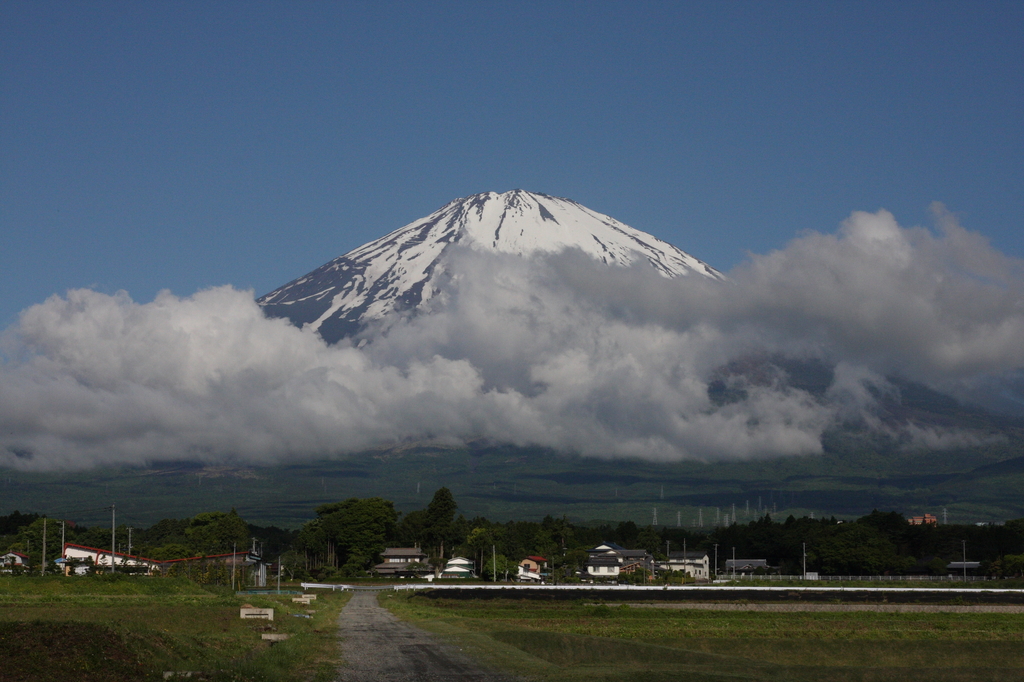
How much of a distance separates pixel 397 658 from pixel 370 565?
311 ft

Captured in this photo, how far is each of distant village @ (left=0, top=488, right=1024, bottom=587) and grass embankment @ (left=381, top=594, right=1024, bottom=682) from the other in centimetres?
4514

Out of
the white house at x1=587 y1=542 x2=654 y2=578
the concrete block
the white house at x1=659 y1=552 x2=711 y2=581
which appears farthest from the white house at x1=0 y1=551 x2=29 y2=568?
the white house at x1=659 y1=552 x2=711 y2=581

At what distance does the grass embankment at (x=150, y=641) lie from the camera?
20.9 meters

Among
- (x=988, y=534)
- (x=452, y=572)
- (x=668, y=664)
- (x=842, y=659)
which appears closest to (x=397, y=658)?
→ (x=668, y=664)

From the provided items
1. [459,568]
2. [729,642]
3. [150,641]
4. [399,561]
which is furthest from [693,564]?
[150,641]

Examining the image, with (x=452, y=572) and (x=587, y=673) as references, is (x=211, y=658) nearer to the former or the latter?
(x=587, y=673)

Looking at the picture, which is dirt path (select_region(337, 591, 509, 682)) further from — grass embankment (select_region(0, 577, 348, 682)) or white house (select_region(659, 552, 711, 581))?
white house (select_region(659, 552, 711, 581))

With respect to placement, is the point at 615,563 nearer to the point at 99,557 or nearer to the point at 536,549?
the point at 536,549

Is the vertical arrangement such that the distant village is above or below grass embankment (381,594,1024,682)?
below

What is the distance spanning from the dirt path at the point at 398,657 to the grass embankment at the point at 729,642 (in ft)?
3.78

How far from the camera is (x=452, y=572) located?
115875 mm

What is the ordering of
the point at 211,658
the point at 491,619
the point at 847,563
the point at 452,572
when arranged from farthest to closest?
the point at 452,572, the point at 847,563, the point at 491,619, the point at 211,658

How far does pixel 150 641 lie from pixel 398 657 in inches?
278

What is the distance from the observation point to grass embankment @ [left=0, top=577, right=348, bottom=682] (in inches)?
824
